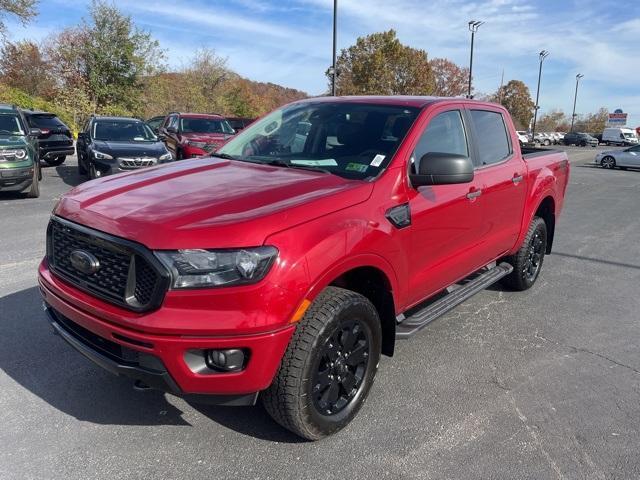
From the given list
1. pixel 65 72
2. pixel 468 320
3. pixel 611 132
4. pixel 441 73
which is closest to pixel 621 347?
pixel 468 320

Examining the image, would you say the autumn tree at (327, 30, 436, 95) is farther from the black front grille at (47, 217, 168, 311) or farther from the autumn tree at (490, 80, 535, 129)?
the black front grille at (47, 217, 168, 311)

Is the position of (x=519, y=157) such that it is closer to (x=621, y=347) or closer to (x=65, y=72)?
(x=621, y=347)

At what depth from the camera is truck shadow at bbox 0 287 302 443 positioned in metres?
2.90

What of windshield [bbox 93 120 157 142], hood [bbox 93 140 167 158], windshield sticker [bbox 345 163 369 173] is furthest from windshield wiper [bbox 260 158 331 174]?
windshield [bbox 93 120 157 142]

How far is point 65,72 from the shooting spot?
29.8 meters

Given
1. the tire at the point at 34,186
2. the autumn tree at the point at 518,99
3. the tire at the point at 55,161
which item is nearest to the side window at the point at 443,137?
the tire at the point at 34,186

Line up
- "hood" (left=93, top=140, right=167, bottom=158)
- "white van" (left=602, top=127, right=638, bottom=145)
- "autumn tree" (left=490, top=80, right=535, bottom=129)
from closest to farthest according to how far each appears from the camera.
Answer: "hood" (left=93, top=140, right=167, bottom=158), "white van" (left=602, top=127, right=638, bottom=145), "autumn tree" (left=490, top=80, right=535, bottom=129)

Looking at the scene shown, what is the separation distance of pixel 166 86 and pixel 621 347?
116 ft

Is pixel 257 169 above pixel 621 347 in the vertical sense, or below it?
above

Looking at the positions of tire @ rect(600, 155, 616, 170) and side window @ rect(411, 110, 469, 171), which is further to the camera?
tire @ rect(600, 155, 616, 170)

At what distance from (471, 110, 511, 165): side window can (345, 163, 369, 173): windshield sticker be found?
4.56 feet

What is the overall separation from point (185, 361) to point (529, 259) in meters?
4.07

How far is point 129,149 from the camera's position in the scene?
10.7 m

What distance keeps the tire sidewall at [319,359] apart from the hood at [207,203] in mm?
550
